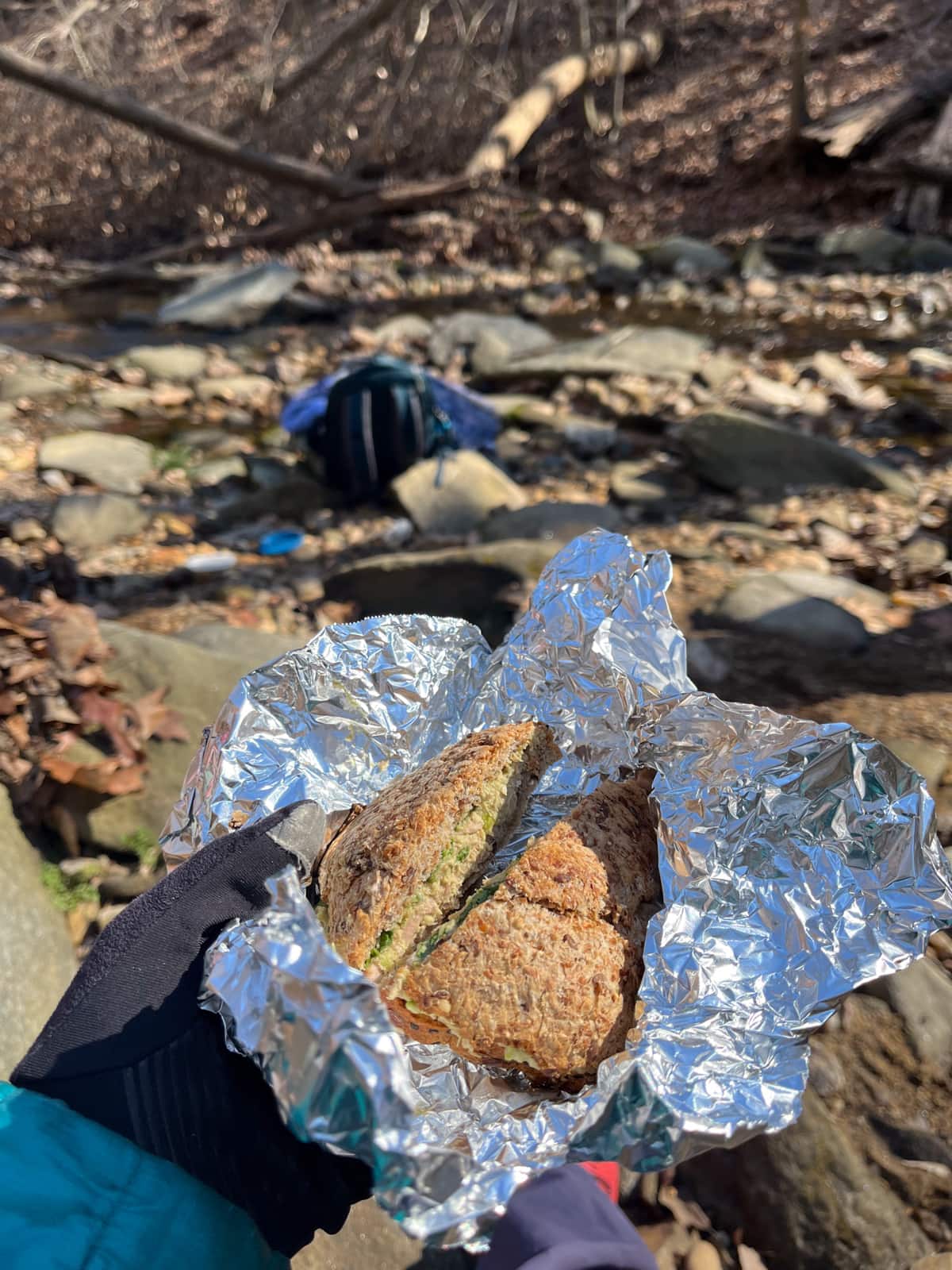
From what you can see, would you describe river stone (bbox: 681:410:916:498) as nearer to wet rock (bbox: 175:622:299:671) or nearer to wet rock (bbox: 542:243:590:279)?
wet rock (bbox: 175:622:299:671)

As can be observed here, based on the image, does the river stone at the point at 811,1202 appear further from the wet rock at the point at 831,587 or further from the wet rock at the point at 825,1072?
the wet rock at the point at 831,587

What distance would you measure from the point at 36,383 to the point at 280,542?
4603 millimetres

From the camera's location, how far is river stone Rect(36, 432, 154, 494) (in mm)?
7561

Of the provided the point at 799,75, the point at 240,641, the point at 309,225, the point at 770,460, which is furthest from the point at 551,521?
the point at 799,75

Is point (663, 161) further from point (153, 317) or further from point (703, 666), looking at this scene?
point (703, 666)

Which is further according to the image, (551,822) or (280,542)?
(280,542)

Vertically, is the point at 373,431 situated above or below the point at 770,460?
above

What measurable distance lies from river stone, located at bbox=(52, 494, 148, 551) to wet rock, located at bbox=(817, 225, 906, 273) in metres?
10.4

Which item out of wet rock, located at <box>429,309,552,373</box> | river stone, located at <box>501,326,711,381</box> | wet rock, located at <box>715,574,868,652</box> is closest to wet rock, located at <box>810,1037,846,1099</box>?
wet rock, located at <box>715,574,868,652</box>

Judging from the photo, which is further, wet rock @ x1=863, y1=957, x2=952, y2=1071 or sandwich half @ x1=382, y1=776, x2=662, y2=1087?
wet rock @ x1=863, y1=957, x2=952, y2=1071

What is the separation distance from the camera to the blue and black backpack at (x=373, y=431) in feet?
24.0

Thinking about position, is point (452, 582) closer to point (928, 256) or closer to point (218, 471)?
point (218, 471)

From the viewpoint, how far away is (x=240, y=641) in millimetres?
4797

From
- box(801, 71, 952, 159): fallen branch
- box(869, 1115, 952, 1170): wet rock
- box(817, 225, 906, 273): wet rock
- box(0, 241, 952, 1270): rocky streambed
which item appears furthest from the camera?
box(801, 71, 952, 159): fallen branch
